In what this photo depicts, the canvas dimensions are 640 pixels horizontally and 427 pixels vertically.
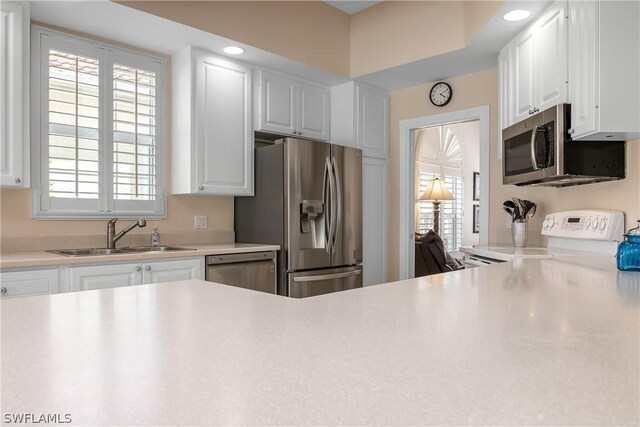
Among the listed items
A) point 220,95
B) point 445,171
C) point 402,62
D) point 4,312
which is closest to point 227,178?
point 220,95

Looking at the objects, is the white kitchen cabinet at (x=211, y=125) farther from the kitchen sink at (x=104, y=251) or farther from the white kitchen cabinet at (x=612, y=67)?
the white kitchen cabinet at (x=612, y=67)

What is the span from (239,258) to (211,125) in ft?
3.33

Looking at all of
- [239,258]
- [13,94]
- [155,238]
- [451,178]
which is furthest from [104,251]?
[451,178]

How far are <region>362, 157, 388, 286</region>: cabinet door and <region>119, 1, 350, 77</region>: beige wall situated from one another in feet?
3.06

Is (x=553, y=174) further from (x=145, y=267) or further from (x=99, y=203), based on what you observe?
(x=99, y=203)

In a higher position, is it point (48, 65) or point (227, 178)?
point (48, 65)

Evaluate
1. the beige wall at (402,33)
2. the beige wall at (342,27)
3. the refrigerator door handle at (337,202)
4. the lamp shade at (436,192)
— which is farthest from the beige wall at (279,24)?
the lamp shade at (436,192)

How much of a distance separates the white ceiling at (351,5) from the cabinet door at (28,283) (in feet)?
9.80

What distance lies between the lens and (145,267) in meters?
2.66

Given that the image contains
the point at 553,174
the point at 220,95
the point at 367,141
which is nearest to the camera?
the point at 553,174

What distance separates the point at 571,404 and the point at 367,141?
3.88 m

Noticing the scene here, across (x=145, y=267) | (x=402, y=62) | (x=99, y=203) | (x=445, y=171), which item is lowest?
(x=145, y=267)

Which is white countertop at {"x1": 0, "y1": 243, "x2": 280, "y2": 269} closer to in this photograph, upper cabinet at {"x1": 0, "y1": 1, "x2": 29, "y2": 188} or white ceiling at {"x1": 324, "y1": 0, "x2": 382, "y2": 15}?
upper cabinet at {"x1": 0, "y1": 1, "x2": 29, "y2": 188}

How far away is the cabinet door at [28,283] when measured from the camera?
2.17m
